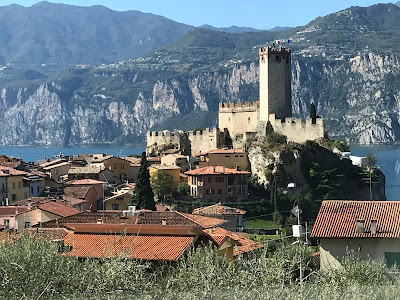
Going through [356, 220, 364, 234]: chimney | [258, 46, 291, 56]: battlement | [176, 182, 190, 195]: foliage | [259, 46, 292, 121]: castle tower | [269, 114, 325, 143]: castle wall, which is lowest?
[176, 182, 190, 195]: foliage

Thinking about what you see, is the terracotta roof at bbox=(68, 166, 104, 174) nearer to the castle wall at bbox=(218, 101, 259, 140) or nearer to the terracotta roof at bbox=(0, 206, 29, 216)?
the castle wall at bbox=(218, 101, 259, 140)

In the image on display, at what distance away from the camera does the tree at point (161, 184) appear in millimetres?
62656

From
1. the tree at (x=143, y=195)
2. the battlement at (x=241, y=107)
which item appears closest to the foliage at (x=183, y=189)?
the tree at (x=143, y=195)

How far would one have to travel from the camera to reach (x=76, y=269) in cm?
1591

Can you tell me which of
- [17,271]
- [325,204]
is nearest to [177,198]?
[325,204]

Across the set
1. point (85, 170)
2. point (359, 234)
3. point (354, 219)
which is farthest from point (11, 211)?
point (85, 170)

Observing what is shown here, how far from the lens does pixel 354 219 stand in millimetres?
22703

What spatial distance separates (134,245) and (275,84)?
172ft

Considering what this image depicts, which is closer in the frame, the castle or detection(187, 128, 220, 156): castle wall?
the castle

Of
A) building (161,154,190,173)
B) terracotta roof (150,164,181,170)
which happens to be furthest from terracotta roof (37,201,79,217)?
building (161,154,190,173)

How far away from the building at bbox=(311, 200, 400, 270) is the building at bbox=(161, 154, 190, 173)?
152ft

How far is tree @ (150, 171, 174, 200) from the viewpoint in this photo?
206 ft

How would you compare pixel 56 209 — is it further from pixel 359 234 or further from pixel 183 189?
pixel 183 189

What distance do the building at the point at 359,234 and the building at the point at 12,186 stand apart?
33.8 meters
